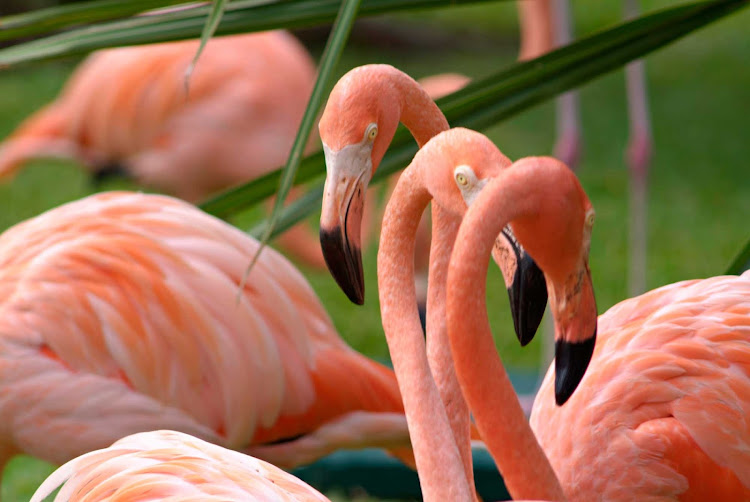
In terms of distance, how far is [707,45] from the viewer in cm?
839

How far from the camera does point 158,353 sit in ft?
6.48

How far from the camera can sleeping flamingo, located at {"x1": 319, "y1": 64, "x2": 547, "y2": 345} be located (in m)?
1.26

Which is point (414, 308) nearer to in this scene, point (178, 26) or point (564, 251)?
point (564, 251)

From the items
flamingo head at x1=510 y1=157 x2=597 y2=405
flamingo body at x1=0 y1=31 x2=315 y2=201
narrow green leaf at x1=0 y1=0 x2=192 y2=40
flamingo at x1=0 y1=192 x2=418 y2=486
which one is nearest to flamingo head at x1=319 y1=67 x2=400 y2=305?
flamingo head at x1=510 y1=157 x2=597 y2=405

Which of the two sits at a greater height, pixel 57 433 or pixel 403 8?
pixel 403 8

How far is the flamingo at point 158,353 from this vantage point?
77.7 inches

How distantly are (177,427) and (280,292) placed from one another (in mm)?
316

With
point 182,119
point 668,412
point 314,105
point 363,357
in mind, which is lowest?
point 363,357

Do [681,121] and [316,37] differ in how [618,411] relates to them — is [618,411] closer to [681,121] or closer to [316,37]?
[681,121]

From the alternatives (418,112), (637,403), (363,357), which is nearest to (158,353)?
(363,357)

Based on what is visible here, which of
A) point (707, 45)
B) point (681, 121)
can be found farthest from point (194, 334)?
point (707, 45)

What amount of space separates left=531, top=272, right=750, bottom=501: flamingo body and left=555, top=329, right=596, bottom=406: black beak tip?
0.48 meters

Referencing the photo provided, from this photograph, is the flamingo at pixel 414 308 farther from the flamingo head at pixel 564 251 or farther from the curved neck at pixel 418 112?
the curved neck at pixel 418 112

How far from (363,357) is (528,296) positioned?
3.04 feet
